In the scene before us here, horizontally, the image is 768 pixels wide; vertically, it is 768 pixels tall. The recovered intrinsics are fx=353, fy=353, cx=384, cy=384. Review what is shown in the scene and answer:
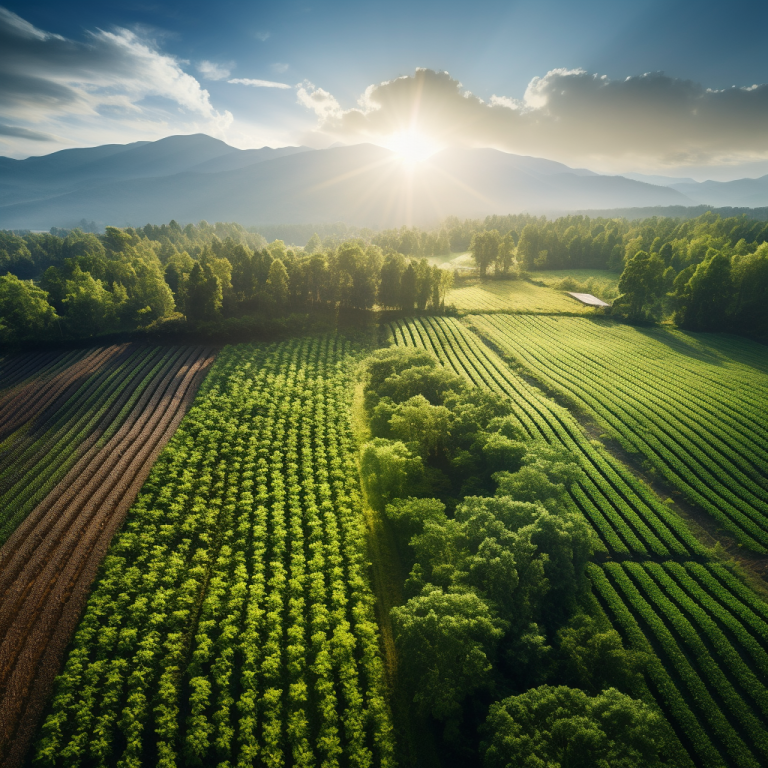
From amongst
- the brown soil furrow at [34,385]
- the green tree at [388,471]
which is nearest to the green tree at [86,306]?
the brown soil furrow at [34,385]

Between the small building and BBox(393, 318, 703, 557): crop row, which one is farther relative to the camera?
the small building

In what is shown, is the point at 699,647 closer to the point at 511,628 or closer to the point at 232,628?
the point at 511,628

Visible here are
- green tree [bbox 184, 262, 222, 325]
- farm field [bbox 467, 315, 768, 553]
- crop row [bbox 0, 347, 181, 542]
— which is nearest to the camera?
crop row [bbox 0, 347, 181, 542]

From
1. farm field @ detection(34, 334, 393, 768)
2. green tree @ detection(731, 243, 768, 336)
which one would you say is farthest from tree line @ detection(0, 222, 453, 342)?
green tree @ detection(731, 243, 768, 336)

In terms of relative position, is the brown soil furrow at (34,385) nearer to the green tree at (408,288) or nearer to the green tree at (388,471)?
the green tree at (388,471)

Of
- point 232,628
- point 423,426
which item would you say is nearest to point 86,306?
point 423,426

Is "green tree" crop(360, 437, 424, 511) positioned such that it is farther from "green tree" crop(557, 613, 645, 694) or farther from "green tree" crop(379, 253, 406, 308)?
"green tree" crop(379, 253, 406, 308)
